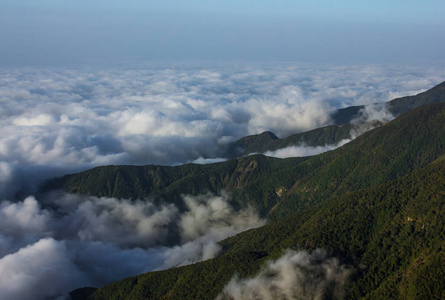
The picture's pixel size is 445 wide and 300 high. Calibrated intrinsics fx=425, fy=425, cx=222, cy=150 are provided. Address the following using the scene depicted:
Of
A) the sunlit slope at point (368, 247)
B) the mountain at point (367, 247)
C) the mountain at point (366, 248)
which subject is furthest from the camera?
the mountain at point (366, 248)

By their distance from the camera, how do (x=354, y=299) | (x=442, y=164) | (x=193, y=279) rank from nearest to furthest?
1. (x=354, y=299)
2. (x=193, y=279)
3. (x=442, y=164)

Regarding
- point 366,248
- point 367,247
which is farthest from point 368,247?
point 366,248

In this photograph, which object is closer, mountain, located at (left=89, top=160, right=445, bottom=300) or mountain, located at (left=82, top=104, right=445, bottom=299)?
mountain, located at (left=89, top=160, right=445, bottom=300)

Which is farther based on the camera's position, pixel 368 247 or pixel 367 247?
pixel 367 247

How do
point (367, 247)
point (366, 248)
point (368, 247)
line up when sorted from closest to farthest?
1. point (366, 248)
2. point (368, 247)
3. point (367, 247)

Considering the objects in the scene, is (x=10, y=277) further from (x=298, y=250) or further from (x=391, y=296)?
(x=391, y=296)

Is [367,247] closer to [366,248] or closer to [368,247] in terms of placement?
[368,247]

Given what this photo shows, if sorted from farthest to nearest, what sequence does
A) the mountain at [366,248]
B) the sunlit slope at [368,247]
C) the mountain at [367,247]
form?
the mountain at [366,248]
the mountain at [367,247]
the sunlit slope at [368,247]

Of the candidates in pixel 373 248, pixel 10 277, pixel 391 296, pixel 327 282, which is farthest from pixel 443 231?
pixel 10 277
